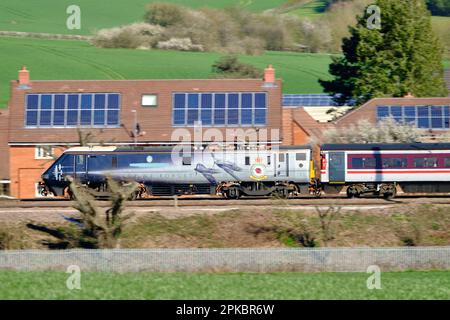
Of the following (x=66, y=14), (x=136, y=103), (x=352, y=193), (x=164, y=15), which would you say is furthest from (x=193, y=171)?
(x=66, y=14)

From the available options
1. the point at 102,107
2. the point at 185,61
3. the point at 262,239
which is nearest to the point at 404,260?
the point at 262,239

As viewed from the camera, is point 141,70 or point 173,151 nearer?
point 173,151

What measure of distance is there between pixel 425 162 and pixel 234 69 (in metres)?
55.4

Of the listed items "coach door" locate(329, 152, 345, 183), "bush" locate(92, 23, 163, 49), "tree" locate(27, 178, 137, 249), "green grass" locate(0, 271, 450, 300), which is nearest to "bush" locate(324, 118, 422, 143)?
"coach door" locate(329, 152, 345, 183)

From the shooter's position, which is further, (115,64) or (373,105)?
(115,64)

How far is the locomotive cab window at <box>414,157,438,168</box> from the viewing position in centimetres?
3931

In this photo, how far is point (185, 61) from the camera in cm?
9969

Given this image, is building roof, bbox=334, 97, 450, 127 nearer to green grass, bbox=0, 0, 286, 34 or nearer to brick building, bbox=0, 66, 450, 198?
brick building, bbox=0, 66, 450, 198

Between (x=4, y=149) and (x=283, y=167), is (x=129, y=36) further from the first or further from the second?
(x=283, y=167)

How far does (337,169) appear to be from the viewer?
3950 cm

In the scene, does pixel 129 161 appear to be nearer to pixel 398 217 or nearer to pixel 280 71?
pixel 398 217

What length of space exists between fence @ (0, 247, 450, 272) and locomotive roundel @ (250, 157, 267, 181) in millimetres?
15593
